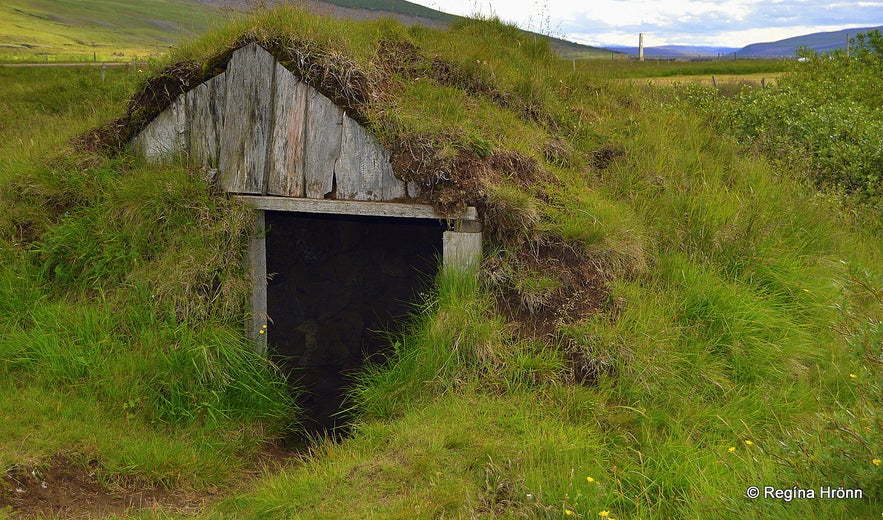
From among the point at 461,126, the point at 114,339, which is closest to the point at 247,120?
the point at 461,126

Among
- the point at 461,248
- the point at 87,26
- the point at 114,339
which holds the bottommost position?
the point at 114,339

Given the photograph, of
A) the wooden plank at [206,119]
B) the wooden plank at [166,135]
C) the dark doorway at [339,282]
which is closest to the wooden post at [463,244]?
the wooden plank at [206,119]

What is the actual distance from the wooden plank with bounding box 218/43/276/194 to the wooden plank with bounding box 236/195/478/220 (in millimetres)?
150

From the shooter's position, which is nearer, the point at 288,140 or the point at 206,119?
the point at 288,140

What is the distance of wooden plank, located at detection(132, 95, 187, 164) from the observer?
6.38 meters

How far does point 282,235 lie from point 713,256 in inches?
217

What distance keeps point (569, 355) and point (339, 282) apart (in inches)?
190

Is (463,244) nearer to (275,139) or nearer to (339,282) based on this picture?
(275,139)

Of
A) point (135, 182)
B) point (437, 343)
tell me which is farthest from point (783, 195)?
point (135, 182)

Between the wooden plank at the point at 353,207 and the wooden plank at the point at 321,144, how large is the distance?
12 centimetres

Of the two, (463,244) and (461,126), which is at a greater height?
(461,126)

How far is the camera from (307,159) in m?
6.03

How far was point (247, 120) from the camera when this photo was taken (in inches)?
243

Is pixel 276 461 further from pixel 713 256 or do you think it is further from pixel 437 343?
pixel 713 256
